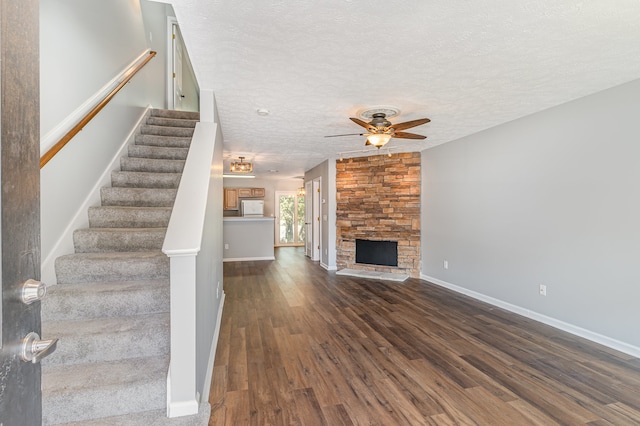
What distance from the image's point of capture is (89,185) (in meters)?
2.63

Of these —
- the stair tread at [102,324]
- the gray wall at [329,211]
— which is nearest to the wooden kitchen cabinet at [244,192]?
the gray wall at [329,211]

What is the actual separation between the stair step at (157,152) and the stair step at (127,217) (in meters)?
0.94

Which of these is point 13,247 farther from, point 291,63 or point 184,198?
point 291,63

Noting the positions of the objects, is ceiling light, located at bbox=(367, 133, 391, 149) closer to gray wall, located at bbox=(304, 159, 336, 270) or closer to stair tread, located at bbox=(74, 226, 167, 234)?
stair tread, located at bbox=(74, 226, 167, 234)

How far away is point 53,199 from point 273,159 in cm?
449

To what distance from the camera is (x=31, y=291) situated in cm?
65

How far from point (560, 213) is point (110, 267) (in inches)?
171

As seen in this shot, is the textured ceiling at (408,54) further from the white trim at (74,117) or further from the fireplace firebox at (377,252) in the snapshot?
the fireplace firebox at (377,252)

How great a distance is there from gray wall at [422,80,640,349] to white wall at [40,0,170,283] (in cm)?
457

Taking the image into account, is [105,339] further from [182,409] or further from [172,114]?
[172,114]

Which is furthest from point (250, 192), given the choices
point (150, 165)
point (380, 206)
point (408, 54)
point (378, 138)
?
point (408, 54)

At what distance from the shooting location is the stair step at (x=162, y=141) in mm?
3631

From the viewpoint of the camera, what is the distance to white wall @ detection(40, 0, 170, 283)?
6.76ft

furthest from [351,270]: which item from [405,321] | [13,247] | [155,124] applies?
[13,247]
